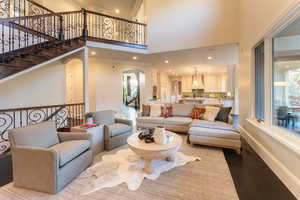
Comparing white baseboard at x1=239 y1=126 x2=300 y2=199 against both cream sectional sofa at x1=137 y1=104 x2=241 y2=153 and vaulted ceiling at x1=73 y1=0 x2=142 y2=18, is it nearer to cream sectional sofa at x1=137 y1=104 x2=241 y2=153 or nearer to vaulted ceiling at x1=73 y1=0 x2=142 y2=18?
cream sectional sofa at x1=137 y1=104 x2=241 y2=153

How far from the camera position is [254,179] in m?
2.22

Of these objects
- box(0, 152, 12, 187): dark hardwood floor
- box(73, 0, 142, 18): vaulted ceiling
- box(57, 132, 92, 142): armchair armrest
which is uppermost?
box(73, 0, 142, 18): vaulted ceiling

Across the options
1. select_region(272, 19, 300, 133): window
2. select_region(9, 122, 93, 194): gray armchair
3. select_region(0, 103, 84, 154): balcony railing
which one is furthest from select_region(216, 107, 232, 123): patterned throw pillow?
select_region(0, 103, 84, 154): balcony railing

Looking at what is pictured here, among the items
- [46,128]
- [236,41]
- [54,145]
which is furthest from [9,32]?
[236,41]

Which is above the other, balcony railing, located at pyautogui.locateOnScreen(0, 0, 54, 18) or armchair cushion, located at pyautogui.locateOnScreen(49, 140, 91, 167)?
balcony railing, located at pyautogui.locateOnScreen(0, 0, 54, 18)

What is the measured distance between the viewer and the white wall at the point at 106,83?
23.0 feet

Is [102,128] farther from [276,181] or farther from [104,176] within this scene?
[276,181]

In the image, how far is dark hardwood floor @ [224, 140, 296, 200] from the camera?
73.9 inches

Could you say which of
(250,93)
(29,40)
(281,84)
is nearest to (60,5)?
(29,40)

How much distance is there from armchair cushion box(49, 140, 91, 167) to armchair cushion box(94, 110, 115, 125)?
1060 mm

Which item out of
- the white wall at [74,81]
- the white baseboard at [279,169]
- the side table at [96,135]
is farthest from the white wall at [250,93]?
the white wall at [74,81]

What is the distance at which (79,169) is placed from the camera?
7.39ft

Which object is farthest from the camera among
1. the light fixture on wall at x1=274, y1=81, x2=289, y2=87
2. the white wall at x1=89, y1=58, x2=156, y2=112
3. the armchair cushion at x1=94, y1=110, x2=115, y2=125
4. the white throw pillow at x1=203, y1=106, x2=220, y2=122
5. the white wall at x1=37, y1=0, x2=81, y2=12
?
the white wall at x1=89, y1=58, x2=156, y2=112

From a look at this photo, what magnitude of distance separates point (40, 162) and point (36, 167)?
0.32 ft
